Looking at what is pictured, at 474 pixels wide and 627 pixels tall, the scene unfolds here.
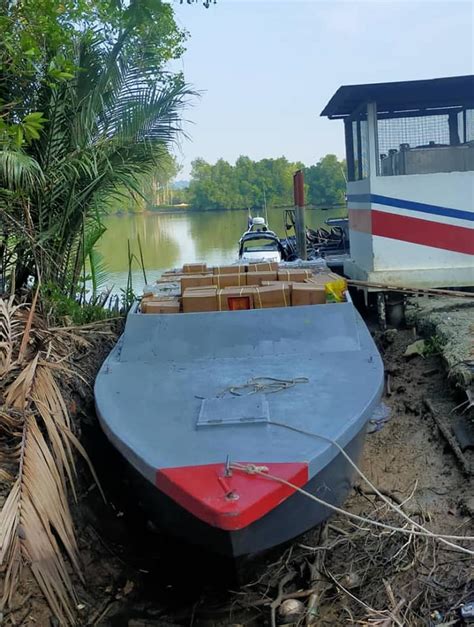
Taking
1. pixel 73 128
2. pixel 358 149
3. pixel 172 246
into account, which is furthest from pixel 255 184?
pixel 73 128

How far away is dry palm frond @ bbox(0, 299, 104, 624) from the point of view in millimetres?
3324

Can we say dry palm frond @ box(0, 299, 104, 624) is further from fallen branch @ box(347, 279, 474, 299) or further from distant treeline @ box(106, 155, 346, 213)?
distant treeline @ box(106, 155, 346, 213)

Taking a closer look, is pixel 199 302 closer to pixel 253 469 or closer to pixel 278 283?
pixel 278 283

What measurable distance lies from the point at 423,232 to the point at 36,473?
526 cm

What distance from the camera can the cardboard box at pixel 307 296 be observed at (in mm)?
5336

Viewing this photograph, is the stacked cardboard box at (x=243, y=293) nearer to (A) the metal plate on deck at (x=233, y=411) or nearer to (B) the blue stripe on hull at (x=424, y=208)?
(A) the metal plate on deck at (x=233, y=411)

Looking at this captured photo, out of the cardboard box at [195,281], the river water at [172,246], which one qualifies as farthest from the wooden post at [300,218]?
the cardboard box at [195,281]

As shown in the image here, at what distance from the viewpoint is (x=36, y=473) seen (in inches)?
145

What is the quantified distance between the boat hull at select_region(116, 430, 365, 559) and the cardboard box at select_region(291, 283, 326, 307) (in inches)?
69.6

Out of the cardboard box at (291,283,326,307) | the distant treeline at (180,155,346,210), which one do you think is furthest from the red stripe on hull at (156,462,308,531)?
the distant treeline at (180,155,346,210)

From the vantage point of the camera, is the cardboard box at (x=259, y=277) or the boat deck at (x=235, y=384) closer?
the boat deck at (x=235, y=384)

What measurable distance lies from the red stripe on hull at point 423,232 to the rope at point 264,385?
3.60 metres

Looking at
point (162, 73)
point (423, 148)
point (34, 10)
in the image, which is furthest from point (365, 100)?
point (34, 10)

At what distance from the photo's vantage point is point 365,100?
745 centimetres
